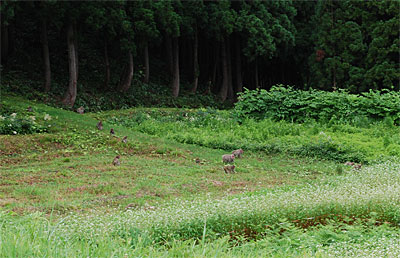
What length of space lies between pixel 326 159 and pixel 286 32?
16390mm

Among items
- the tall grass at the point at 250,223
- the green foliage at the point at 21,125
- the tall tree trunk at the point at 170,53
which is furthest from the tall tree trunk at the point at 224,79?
the tall grass at the point at 250,223

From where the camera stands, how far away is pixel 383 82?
2269cm

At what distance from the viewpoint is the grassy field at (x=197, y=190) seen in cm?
375

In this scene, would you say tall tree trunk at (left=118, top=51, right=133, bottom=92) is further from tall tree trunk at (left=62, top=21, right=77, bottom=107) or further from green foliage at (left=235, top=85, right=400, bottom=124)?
green foliage at (left=235, top=85, right=400, bottom=124)

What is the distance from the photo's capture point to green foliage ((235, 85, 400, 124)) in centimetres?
1365

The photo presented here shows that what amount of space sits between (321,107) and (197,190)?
27.3ft

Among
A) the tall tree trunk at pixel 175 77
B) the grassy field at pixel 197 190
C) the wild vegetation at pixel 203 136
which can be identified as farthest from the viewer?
the tall tree trunk at pixel 175 77

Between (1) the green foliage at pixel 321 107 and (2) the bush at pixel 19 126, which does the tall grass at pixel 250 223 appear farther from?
(1) the green foliage at pixel 321 107

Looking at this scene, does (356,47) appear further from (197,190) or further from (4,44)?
(197,190)

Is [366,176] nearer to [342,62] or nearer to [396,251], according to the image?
[396,251]

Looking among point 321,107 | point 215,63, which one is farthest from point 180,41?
point 321,107

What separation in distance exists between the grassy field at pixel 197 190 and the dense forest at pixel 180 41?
537 cm

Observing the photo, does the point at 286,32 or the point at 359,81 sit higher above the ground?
the point at 286,32

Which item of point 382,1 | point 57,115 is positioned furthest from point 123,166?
point 382,1
